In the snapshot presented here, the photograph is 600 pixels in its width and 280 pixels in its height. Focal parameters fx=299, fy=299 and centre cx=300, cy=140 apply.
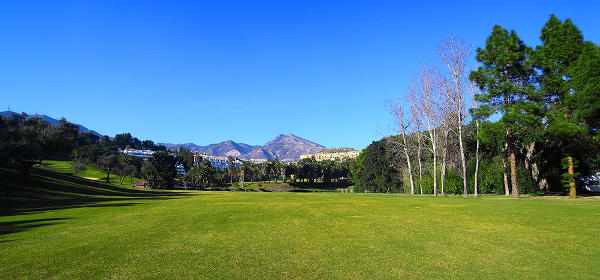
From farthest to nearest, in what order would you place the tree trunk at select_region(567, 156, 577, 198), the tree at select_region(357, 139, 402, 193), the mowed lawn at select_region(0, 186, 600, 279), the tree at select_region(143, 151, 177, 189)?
the tree at select_region(143, 151, 177, 189) < the tree at select_region(357, 139, 402, 193) < the tree trunk at select_region(567, 156, 577, 198) < the mowed lawn at select_region(0, 186, 600, 279)

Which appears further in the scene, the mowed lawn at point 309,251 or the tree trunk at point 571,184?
the tree trunk at point 571,184

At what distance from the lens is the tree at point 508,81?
947 inches

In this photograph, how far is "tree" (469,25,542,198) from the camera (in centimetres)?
2405

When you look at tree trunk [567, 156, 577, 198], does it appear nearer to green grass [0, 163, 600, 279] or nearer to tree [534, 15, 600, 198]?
tree [534, 15, 600, 198]

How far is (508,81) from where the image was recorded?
2577cm

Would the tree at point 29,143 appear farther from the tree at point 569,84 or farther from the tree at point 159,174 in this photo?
the tree at point 569,84

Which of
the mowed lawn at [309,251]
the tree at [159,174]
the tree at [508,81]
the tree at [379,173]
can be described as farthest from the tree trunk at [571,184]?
the tree at [159,174]

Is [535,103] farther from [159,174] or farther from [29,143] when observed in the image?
[159,174]

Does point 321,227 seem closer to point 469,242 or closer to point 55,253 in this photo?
point 469,242

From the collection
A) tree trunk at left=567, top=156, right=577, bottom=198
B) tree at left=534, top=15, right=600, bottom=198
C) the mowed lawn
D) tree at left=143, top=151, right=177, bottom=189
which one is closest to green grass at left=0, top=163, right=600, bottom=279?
the mowed lawn

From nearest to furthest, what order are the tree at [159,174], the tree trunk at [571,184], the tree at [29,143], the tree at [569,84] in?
the tree at [569,84], the tree trunk at [571,184], the tree at [29,143], the tree at [159,174]

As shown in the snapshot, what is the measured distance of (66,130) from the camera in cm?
3588

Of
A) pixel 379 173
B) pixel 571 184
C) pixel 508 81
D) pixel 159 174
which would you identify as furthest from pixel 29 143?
pixel 379 173

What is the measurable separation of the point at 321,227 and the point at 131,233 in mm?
5619
